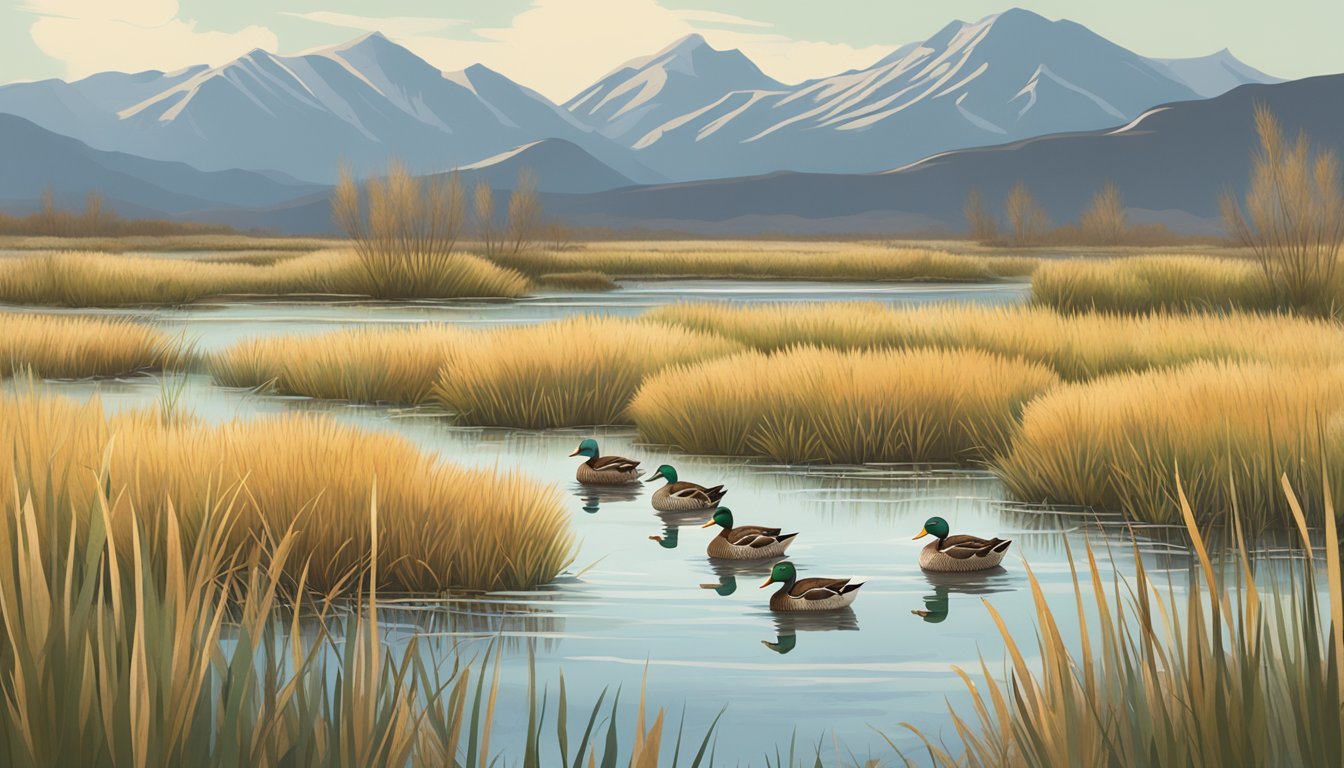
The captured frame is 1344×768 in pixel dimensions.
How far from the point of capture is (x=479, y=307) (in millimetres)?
24969

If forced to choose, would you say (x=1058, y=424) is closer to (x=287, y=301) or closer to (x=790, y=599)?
(x=790, y=599)

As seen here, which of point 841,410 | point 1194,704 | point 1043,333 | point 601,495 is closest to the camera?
point 1194,704

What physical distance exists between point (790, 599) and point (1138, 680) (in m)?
2.57

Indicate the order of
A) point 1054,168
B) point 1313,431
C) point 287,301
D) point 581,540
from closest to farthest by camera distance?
point 581,540 < point 1313,431 < point 287,301 < point 1054,168

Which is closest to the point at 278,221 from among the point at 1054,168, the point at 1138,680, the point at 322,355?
the point at 1054,168

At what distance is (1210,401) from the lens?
879cm

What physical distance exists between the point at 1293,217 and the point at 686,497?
11.5 meters

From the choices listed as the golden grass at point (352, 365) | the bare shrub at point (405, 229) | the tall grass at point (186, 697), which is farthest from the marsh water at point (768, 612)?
the bare shrub at point (405, 229)

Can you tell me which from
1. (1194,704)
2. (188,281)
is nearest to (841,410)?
(1194,704)

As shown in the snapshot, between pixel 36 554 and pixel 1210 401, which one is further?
pixel 1210 401

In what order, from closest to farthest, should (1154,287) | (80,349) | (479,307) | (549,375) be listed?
(549,375) < (80,349) < (1154,287) < (479,307)

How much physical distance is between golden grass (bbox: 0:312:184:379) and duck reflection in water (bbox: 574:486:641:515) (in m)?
7.46

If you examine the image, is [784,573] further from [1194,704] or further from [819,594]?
[1194,704]

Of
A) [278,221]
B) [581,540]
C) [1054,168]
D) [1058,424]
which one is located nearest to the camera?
[581,540]
